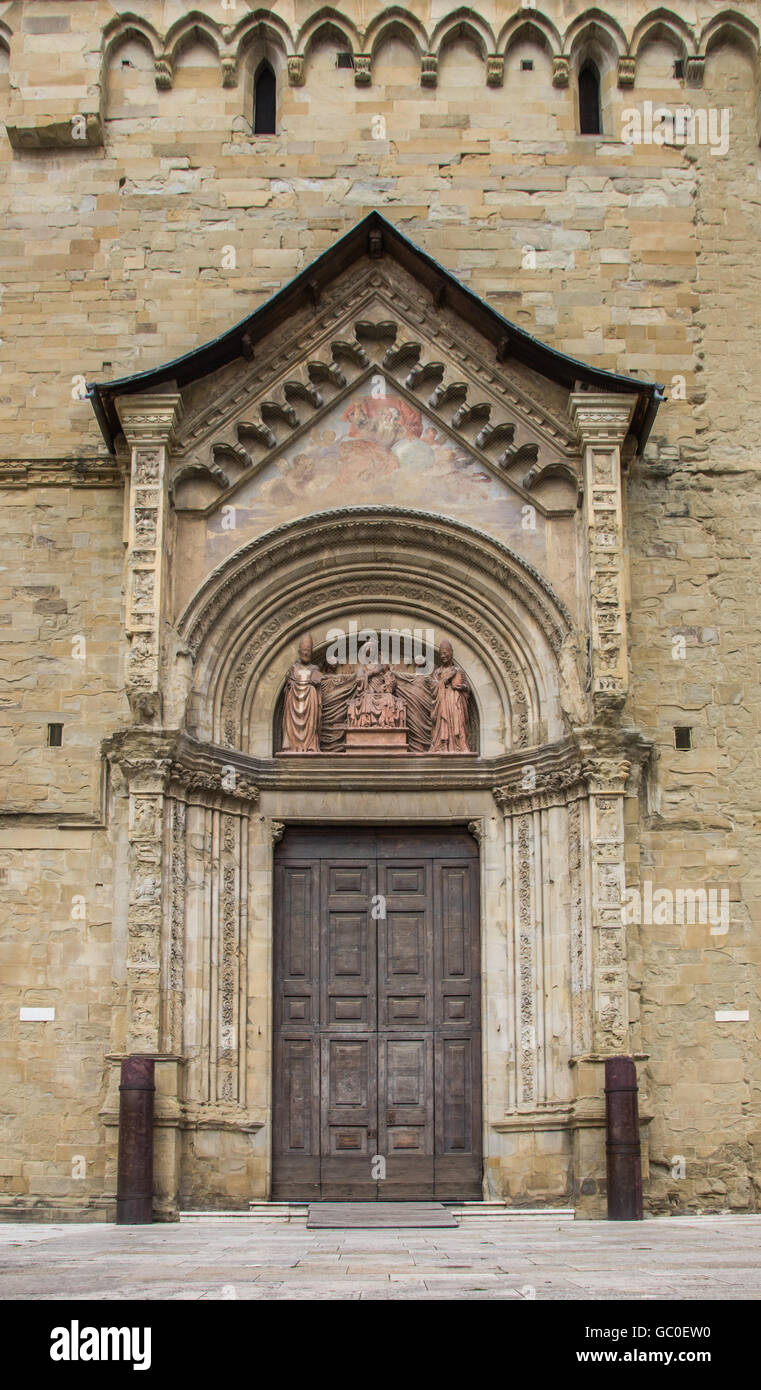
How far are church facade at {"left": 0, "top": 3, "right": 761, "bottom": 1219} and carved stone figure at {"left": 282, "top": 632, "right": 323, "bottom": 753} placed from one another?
0.11 ft

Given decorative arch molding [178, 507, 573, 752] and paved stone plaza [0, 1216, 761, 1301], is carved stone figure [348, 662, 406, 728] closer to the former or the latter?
decorative arch molding [178, 507, 573, 752]

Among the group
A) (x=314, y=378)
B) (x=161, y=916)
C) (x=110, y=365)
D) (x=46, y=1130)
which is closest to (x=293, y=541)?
(x=314, y=378)

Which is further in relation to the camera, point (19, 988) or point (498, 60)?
point (498, 60)

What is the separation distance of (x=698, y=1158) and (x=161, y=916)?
18.0 ft

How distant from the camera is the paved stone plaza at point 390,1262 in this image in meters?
7.80

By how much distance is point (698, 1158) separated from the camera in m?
14.8

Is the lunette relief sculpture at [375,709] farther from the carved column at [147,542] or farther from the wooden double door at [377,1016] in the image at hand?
the carved column at [147,542]

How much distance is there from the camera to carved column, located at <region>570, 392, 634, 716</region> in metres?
Result: 14.9

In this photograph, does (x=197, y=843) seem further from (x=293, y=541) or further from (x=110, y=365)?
(x=110, y=365)

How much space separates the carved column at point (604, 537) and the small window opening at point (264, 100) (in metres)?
5.38

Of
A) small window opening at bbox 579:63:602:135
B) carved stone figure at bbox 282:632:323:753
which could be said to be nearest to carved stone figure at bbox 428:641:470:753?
→ carved stone figure at bbox 282:632:323:753

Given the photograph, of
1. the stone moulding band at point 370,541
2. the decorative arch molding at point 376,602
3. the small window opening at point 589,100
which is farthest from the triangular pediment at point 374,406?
the small window opening at point 589,100

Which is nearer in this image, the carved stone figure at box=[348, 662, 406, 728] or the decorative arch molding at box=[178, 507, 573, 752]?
the decorative arch molding at box=[178, 507, 573, 752]

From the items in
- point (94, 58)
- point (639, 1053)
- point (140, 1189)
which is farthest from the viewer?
point (94, 58)
